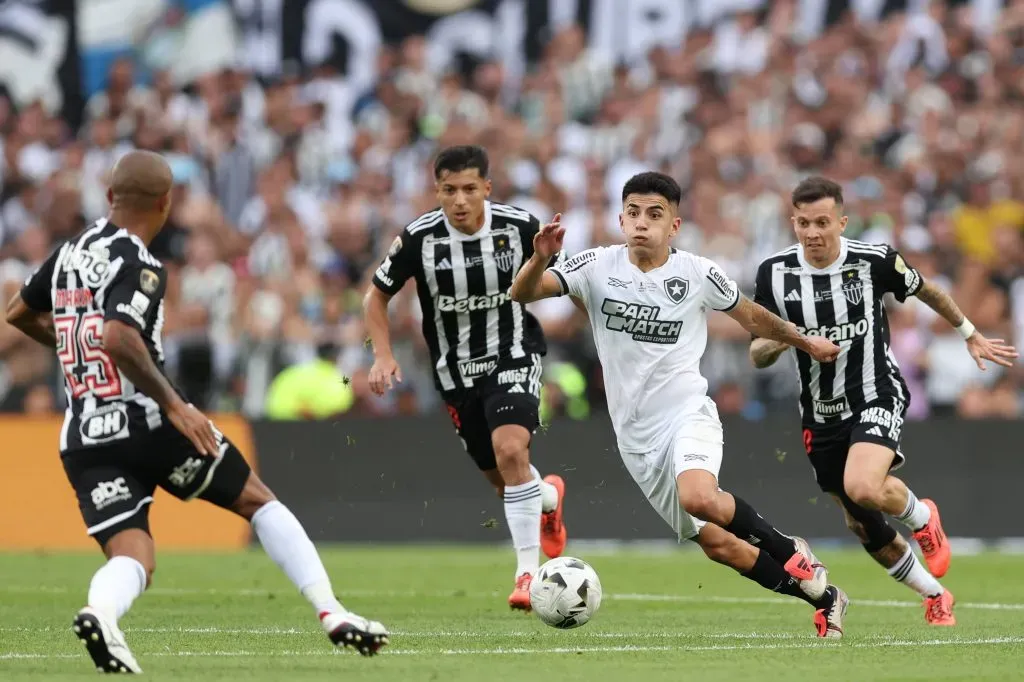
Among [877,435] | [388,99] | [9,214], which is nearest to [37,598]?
[877,435]

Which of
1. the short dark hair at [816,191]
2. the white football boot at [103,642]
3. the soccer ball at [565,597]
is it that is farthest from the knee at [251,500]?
the short dark hair at [816,191]

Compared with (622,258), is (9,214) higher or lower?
higher

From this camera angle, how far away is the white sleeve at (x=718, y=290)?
9.12 meters

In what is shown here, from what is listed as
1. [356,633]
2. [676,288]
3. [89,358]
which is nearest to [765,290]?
[676,288]

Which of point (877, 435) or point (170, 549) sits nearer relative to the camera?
point (877, 435)

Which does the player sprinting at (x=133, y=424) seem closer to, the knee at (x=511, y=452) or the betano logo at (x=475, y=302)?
the knee at (x=511, y=452)

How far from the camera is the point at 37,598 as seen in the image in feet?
37.3

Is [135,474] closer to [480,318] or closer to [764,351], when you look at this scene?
[480,318]

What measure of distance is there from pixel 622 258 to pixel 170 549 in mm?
8460

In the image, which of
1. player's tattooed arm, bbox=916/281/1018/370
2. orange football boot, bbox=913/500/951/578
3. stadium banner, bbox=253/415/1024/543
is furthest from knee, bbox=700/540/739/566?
stadium banner, bbox=253/415/1024/543

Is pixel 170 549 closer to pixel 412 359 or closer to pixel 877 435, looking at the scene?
pixel 412 359

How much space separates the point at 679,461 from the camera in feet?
29.3

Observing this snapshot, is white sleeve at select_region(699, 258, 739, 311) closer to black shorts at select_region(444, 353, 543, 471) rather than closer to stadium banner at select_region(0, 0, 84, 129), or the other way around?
black shorts at select_region(444, 353, 543, 471)

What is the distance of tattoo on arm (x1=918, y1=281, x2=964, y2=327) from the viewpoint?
10.3 m
